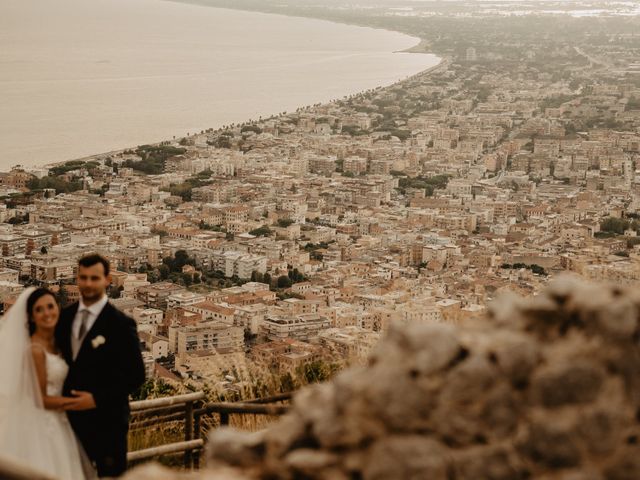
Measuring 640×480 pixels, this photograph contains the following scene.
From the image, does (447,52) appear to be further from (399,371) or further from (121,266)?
(399,371)

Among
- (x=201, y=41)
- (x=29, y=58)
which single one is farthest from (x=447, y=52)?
(x=29, y=58)

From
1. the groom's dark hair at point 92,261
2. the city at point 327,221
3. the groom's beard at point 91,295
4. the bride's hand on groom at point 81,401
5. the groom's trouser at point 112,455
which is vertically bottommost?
the city at point 327,221

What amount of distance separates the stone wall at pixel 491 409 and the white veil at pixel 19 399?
95cm

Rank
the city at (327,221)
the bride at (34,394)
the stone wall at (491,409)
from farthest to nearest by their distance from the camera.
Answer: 1. the city at (327,221)
2. the bride at (34,394)
3. the stone wall at (491,409)

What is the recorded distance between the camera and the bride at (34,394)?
7.20 feet

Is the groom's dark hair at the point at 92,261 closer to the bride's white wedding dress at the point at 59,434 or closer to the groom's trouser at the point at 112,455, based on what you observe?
the bride's white wedding dress at the point at 59,434

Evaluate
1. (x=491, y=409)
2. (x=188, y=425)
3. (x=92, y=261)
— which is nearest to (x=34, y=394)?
(x=92, y=261)

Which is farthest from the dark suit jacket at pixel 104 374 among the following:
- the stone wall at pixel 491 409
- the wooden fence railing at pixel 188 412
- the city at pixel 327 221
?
the city at pixel 327 221

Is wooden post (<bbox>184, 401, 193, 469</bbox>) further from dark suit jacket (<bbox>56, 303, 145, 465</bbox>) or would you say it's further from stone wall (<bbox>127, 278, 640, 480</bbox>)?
stone wall (<bbox>127, 278, 640, 480</bbox>)

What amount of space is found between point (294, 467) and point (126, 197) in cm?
2630

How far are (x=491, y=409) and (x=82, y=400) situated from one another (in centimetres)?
116

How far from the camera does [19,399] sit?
221 centimetres

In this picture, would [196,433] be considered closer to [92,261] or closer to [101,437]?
[101,437]

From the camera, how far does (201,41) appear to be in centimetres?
7856
